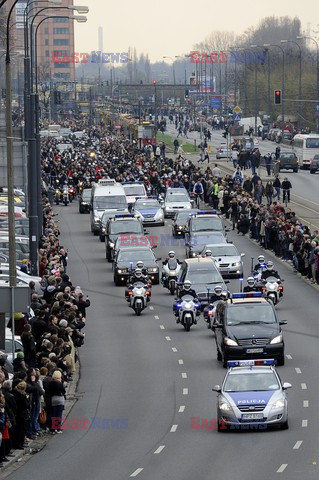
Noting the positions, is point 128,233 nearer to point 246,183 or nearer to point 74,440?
point 246,183

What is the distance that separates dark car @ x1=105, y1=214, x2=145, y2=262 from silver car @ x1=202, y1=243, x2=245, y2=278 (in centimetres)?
599

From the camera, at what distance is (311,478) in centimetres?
2136

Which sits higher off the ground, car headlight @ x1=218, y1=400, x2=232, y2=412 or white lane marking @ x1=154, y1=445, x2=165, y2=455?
car headlight @ x1=218, y1=400, x2=232, y2=412

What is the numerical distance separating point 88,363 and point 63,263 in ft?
46.9

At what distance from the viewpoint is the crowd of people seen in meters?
24.4

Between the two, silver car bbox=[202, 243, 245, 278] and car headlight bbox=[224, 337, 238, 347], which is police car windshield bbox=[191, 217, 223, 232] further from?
car headlight bbox=[224, 337, 238, 347]

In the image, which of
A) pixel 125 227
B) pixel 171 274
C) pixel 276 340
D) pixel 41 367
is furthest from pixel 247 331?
pixel 125 227

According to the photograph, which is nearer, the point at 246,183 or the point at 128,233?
the point at 128,233

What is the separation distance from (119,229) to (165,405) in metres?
26.7

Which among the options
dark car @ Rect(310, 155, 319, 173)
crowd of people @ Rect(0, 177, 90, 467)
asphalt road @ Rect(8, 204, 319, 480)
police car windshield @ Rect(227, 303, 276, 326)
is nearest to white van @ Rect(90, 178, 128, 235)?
asphalt road @ Rect(8, 204, 319, 480)

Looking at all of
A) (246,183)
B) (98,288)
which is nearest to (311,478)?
(98,288)

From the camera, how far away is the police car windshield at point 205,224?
5481cm

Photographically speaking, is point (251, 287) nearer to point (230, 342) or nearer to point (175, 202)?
point (230, 342)

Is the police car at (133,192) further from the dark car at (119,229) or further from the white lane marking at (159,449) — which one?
the white lane marking at (159,449)
